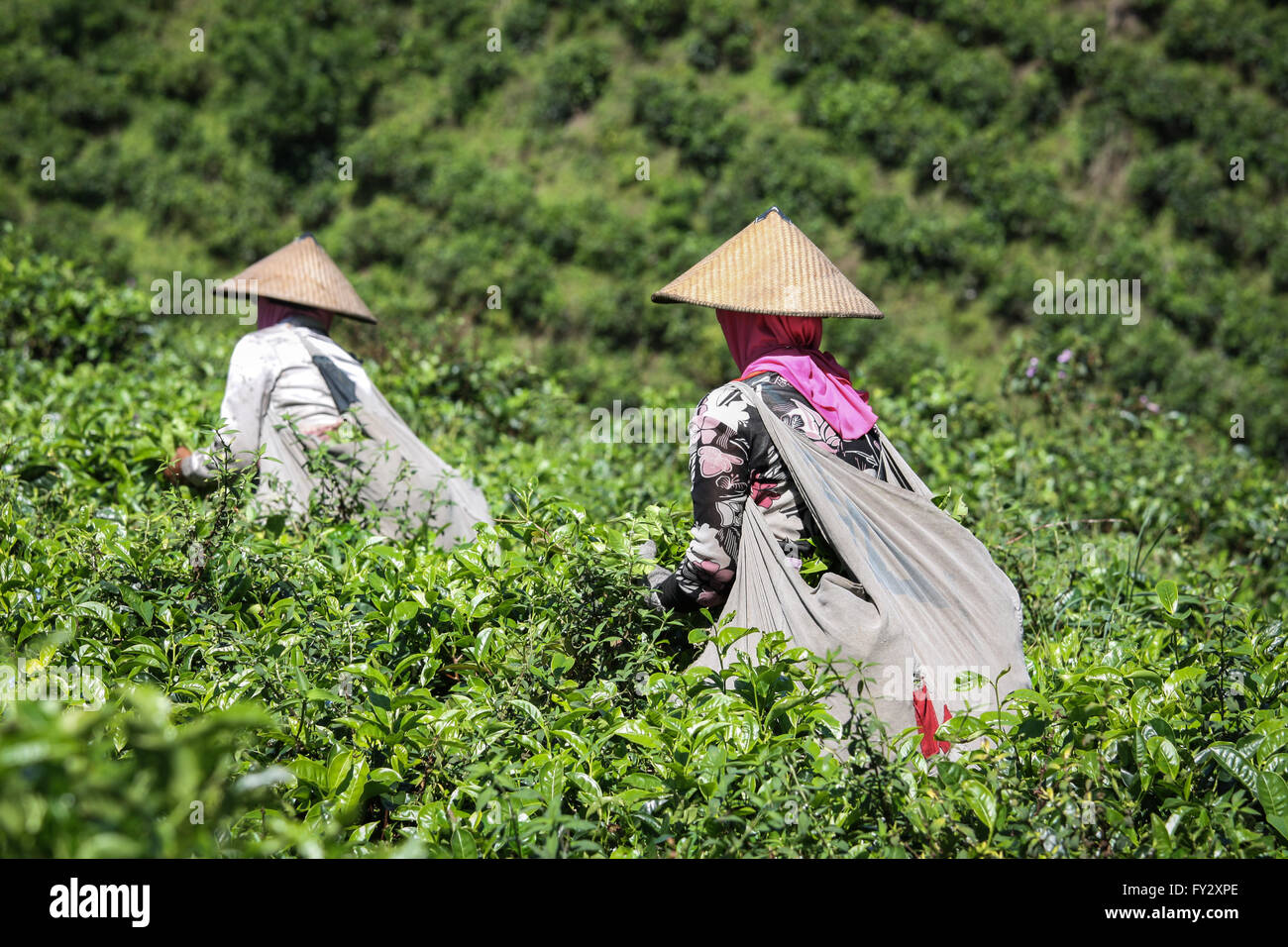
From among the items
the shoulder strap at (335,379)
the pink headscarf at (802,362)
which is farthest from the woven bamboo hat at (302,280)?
the pink headscarf at (802,362)

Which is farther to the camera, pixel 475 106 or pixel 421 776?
pixel 475 106

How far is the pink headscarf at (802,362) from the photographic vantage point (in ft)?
8.93

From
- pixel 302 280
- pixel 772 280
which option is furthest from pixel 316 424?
pixel 772 280

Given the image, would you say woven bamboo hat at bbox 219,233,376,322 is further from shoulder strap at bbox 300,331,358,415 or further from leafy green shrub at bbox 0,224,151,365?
leafy green shrub at bbox 0,224,151,365

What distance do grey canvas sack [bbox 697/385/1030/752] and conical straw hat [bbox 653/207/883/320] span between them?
0.91 feet

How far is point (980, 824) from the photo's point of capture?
195cm

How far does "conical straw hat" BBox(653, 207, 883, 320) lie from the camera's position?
8.99 ft

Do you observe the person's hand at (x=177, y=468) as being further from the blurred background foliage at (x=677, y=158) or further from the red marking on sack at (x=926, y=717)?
the blurred background foliage at (x=677, y=158)

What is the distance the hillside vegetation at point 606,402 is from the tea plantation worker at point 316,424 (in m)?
0.22

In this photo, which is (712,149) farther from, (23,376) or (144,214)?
(23,376)

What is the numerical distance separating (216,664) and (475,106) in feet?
36.2

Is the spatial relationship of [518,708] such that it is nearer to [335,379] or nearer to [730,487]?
[730,487]

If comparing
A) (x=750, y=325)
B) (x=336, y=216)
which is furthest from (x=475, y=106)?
(x=750, y=325)

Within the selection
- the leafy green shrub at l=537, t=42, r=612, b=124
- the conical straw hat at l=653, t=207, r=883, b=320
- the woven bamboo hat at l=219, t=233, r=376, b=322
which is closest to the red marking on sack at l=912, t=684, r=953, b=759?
the conical straw hat at l=653, t=207, r=883, b=320
